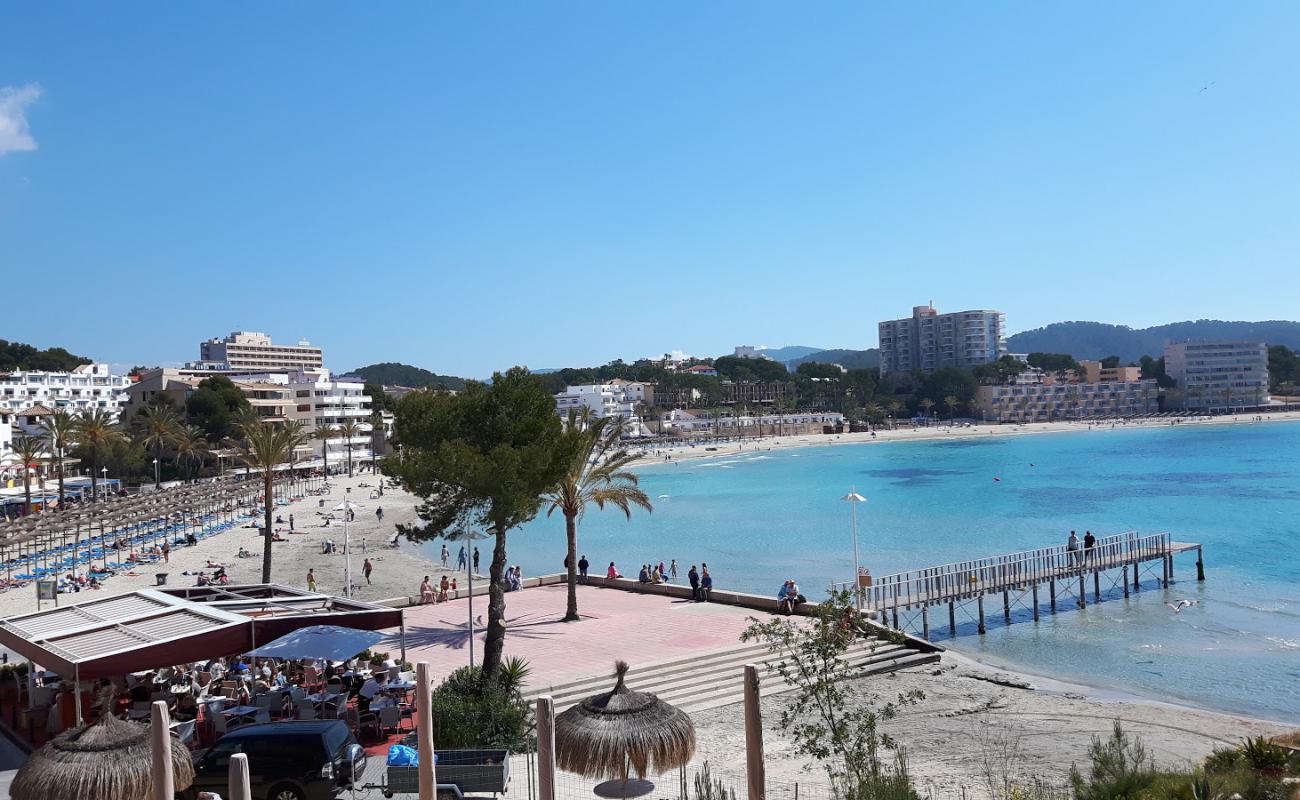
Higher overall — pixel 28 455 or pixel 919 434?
pixel 28 455

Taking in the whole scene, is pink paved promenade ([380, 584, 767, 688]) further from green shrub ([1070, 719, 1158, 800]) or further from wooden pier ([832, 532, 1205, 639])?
green shrub ([1070, 719, 1158, 800])

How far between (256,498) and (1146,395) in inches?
7547

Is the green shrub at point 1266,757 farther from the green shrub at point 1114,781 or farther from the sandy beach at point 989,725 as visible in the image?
the sandy beach at point 989,725

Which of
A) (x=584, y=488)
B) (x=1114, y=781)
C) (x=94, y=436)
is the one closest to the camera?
(x=1114, y=781)

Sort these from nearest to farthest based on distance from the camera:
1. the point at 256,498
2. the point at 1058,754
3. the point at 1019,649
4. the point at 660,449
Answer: the point at 1058,754
the point at 1019,649
the point at 256,498
the point at 660,449

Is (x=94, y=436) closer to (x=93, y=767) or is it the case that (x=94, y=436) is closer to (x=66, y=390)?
(x=66, y=390)

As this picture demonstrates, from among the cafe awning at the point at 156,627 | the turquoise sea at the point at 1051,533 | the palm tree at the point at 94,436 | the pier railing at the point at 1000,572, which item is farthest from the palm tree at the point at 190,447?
the cafe awning at the point at 156,627

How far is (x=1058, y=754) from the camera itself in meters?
15.1

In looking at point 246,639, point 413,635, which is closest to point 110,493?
point 413,635

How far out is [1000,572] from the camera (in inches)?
1126

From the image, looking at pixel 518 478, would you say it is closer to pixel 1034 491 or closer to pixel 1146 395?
pixel 1034 491

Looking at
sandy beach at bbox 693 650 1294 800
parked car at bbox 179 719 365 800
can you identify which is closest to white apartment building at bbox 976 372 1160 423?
sandy beach at bbox 693 650 1294 800

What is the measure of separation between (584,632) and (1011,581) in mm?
14825

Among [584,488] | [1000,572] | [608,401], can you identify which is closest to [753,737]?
[584,488]
